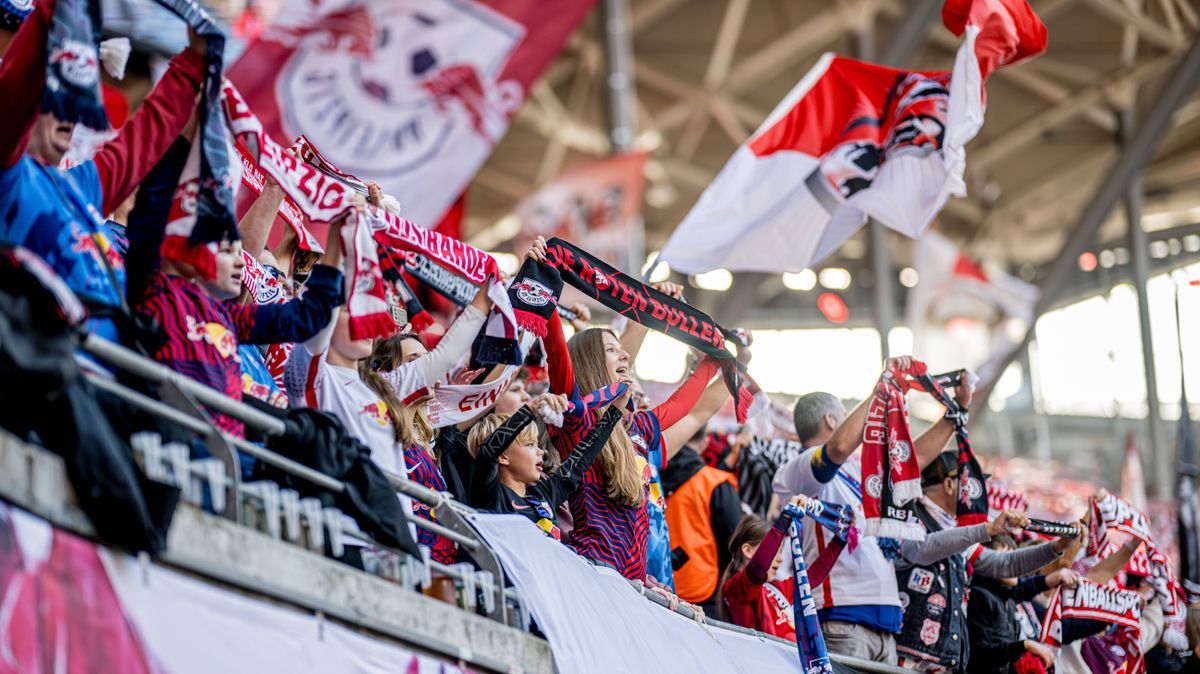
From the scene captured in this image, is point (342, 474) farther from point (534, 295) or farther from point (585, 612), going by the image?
point (534, 295)

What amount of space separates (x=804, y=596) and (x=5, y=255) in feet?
10.9

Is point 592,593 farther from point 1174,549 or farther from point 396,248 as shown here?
point 1174,549

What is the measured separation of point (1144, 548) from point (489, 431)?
12.5 feet

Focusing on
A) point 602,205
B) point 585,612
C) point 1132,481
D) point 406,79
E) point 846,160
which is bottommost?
point 585,612

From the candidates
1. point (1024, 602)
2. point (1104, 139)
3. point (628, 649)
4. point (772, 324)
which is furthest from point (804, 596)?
point (772, 324)

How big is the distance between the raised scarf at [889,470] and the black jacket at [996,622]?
75 cm

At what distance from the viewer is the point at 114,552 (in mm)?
3230

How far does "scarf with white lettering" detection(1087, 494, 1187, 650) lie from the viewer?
7.28 m

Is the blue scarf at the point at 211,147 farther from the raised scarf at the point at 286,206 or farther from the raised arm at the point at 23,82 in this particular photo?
the raised scarf at the point at 286,206

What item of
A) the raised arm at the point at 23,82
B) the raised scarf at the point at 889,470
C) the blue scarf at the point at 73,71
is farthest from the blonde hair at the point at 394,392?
the raised scarf at the point at 889,470

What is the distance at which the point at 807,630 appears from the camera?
5531 mm

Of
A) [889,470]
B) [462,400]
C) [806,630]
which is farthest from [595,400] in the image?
[889,470]

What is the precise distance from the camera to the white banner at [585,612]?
4680mm

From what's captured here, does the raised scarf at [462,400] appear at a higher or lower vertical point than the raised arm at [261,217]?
lower
